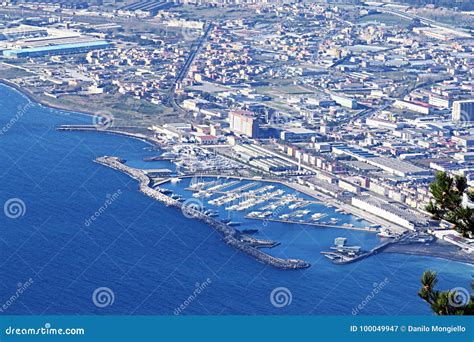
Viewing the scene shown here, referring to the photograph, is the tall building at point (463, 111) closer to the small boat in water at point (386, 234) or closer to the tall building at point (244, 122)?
the tall building at point (244, 122)

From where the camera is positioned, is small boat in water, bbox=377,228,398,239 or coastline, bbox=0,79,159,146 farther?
coastline, bbox=0,79,159,146

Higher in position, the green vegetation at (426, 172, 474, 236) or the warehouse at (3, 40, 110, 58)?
the green vegetation at (426, 172, 474, 236)

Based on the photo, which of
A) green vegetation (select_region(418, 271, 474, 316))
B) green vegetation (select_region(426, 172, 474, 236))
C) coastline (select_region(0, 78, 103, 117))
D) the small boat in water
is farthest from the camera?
coastline (select_region(0, 78, 103, 117))

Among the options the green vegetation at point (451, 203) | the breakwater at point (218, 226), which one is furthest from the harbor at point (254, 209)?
the green vegetation at point (451, 203)

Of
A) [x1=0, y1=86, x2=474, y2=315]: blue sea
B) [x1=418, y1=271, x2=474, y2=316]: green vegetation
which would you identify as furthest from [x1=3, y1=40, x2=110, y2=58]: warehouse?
[x1=418, y1=271, x2=474, y2=316]: green vegetation

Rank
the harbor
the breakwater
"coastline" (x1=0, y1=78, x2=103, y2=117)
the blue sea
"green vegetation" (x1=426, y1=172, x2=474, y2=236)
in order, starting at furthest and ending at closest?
1. "coastline" (x1=0, y1=78, x2=103, y2=117)
2. the harbor
3. the breakwater
4. the blue sea
5. "green vegetation" (x1=426, y1=172, x2=474, y2=236)

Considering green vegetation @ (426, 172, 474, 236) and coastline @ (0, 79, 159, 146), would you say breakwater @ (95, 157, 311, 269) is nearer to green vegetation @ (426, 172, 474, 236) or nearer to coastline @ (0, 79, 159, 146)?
coastline @ (0, 79, 159, 146)

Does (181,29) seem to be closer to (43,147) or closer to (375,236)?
(43,147)
